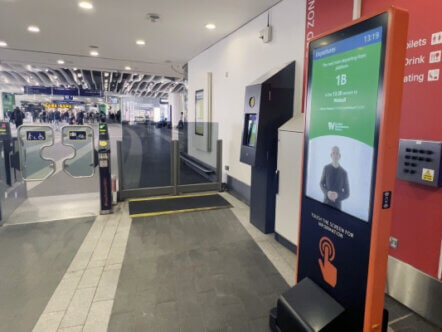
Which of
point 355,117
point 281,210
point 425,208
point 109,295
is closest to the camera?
point 355,117

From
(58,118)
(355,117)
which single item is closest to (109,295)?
(355,117)

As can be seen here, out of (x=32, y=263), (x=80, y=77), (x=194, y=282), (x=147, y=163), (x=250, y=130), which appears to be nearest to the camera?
(x=194, y=282)

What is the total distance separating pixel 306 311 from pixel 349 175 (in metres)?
0.83

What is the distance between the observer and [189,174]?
20.9 ft

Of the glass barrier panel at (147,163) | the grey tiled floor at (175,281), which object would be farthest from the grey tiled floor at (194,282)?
the glass barrier panel at (147,163)

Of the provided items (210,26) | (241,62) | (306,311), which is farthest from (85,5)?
(306,311)

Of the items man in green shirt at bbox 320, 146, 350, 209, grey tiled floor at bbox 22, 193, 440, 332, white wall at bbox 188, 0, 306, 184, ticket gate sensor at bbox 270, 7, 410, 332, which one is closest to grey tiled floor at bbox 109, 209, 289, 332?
grey tiled floor at bbox 22, 193, 440, 332

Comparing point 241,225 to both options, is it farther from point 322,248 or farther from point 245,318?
point 322,248

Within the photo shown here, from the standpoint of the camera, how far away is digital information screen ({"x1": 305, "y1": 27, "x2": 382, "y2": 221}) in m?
1.37

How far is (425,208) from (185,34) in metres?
4.52

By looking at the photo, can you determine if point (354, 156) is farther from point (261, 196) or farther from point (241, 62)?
point (241, 62)

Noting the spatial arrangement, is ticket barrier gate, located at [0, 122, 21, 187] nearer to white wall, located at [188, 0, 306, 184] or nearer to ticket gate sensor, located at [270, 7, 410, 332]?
white wall, located at [188, 0, 306, 184]

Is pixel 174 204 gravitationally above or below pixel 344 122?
below

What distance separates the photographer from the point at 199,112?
6.69 meters
